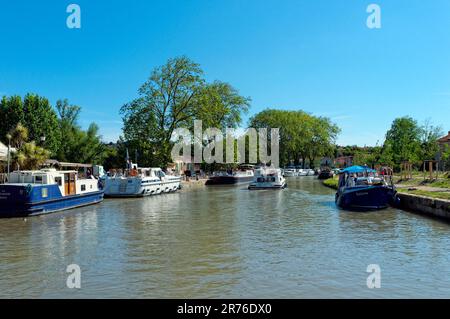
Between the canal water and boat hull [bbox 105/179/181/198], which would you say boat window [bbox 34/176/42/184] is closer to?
the canal water

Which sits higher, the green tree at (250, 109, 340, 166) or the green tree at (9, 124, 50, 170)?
the green tree at (250, 109, 340, 166)

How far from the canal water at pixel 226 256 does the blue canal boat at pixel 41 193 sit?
1.07 m

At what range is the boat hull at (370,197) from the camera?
92.5 ft

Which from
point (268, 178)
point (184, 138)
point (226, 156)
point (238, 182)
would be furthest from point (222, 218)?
point (226, 156)

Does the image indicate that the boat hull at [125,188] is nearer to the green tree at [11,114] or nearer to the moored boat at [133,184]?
the moored boat at [133,184]

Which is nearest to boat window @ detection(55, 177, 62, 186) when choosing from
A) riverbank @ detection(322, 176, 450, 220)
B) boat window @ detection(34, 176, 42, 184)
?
boat window @ detection(34, 176, 42, 184)

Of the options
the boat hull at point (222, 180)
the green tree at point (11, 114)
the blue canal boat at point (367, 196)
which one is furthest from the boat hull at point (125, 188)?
the boat hull at point (222, 180)

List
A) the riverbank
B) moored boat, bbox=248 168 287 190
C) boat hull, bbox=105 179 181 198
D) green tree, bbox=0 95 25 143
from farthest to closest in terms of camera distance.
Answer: green tree, bbox=0 95 25 143 → moored boat, bbox=248 168 287 190 → boat hull, bbox=105 179 181 198 → the riverbank

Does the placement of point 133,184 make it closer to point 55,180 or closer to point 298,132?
point 55,180

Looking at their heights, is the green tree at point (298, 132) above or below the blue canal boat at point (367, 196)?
above

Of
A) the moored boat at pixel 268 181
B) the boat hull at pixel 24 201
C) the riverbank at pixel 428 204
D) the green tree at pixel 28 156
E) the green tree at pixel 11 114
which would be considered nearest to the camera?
the riverbank at pixel 428 204

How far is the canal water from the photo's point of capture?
1049 centimetres

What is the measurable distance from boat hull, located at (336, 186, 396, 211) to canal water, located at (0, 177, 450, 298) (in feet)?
13.3

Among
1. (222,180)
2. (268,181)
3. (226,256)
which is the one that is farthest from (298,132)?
(226,256)
